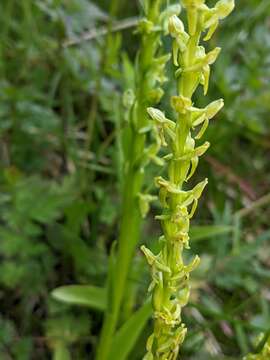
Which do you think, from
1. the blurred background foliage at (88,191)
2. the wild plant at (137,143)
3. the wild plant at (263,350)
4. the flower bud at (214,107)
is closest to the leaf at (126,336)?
the wild plant at (137,143)

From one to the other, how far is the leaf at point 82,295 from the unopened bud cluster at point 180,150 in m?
0.53

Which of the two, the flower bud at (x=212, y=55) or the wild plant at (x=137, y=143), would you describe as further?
the wild plant at (x=137, y=143)

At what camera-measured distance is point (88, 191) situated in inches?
60.4

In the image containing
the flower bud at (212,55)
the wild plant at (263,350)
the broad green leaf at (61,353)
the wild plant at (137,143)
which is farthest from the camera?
the broad green leaf at (61,353)

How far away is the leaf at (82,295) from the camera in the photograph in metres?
1.29

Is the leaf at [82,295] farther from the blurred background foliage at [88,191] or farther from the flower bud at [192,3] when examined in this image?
the flower bud at [192,3]

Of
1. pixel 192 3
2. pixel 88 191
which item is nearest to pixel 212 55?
pixel 192 3

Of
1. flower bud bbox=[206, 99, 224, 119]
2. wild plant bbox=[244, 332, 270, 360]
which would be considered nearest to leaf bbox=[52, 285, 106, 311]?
→ wild plant bbox=[244, 332, 270, 360]

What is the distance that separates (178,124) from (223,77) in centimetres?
87

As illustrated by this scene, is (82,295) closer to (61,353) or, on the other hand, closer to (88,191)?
(61,353)

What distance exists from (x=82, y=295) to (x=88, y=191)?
0.30 meters

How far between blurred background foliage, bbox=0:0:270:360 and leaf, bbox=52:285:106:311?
0.07m

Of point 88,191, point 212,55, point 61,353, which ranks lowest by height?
point 61,353

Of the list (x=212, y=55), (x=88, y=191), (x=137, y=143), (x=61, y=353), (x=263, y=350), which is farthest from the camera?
(x=88, y=191)
